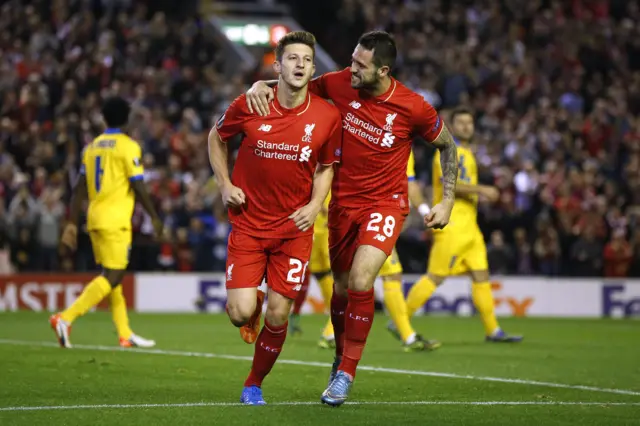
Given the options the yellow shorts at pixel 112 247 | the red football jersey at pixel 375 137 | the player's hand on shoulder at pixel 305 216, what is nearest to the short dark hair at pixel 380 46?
the red football jersey at pixel 375 137

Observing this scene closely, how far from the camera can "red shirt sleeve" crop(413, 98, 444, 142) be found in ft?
30.5

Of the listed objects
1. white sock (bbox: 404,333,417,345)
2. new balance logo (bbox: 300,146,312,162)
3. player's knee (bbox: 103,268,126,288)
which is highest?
new balance logo (bbox: 300,146,312,162)

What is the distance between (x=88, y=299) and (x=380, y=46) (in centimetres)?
557

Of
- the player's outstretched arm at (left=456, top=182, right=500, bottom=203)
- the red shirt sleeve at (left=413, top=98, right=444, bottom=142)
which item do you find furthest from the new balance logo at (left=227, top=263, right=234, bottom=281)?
the player's outstretched arm at (left=456, top=182, right=500, bottom=203)

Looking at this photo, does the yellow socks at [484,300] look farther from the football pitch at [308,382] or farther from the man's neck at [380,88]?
the man's neck at [380,88]

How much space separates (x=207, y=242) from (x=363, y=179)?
13.6 meters

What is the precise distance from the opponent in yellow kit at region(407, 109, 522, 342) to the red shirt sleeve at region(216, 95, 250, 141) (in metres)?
6.31

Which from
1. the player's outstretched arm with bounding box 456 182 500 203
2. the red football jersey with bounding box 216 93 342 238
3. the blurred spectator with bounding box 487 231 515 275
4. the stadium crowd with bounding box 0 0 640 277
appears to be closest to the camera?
the red football jersey with bounding box 216 93 342 238

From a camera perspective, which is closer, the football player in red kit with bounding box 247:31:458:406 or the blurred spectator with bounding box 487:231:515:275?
the football player in red kit with bounding box 247:31:458:406

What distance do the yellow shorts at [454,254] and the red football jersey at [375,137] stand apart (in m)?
5.65

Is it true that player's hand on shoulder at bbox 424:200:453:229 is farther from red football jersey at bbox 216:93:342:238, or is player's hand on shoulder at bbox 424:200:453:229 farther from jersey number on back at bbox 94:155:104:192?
jersey number on back at bbox 94:155:104:192

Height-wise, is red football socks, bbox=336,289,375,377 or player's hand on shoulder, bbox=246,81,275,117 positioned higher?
player's hand on shoulder, bbox=246,81,275,117

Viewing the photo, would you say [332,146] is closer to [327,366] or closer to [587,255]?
[327,366]

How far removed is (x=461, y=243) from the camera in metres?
14.9
